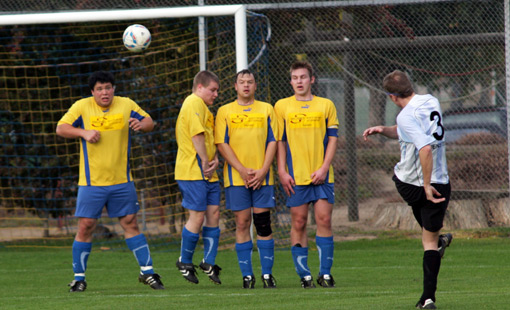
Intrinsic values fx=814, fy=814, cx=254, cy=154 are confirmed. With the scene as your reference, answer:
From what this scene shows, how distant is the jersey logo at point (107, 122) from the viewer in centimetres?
716

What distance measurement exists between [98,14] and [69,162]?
3.13 m

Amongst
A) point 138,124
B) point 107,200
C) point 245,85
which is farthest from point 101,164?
point 245,85

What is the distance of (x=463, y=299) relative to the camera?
578 cm

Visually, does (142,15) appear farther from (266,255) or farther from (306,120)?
(266,255)

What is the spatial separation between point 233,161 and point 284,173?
459mm

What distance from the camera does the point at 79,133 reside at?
707 cm

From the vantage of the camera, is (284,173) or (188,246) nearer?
(284,173)

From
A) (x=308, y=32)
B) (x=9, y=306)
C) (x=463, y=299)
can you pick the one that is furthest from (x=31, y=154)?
(x=463, y=299)

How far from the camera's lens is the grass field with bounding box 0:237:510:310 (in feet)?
19.4

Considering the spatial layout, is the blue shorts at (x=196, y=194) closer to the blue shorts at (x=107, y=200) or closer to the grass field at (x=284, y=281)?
the blue shorts at (x=107, y=200)

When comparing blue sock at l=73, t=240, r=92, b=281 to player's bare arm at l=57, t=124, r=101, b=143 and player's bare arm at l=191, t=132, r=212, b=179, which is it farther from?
player's bare arm at l=191, t=132, r=212, b=179

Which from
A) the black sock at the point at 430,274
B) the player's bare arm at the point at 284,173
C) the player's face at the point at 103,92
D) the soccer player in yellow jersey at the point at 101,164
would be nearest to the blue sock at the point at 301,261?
the player's bare arm at the point at 284,173

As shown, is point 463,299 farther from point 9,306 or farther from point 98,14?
point 98,14

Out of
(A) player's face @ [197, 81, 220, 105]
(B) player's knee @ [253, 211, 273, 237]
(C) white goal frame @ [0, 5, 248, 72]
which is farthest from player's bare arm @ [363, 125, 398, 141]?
(C) white goal frame @ [0, 5, 248, 72]
